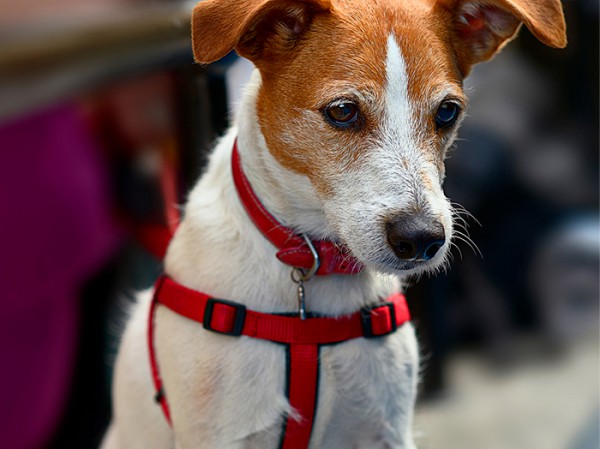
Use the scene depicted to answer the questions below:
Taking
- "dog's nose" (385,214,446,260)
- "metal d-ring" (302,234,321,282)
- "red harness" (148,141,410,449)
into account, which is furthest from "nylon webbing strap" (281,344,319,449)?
"dog's nose" (385,214,446,260)

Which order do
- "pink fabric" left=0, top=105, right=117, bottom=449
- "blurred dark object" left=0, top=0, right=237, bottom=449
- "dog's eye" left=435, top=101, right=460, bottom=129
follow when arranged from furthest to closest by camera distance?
1. "pink fabric" left=0, top=105, right=117, bottom=449
2. "blurred dark object" left=0, top=0, right=237, bottom=449
3. "dog's eye" left=435, top=101, right=460, bottom=129

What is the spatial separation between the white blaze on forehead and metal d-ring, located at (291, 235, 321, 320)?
0.23 metres

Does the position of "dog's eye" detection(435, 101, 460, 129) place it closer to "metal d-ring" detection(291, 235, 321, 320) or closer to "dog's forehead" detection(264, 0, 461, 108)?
"dog's forehead" detection(264, 0, 461, 108)

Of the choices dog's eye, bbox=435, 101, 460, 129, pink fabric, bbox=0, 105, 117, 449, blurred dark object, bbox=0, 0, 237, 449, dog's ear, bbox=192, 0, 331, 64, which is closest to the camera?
dog's ear, bbox=192, 0, 331, 64

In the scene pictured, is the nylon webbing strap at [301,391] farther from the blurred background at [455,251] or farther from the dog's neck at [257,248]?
the blurred background at [455,251]

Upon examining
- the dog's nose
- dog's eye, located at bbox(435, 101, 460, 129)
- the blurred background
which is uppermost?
dog's eye, located at bbox(435, 101, 460, 129)

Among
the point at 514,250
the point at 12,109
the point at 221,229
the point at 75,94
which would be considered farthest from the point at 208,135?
the point at 514,250

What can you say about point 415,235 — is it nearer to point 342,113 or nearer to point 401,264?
point 401,264

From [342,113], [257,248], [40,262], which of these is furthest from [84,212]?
[342,113]

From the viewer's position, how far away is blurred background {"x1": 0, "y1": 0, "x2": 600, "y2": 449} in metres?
2.58

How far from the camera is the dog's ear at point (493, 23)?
137cm

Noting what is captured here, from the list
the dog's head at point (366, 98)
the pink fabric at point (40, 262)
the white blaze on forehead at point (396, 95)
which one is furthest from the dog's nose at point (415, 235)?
the pink fabric at point (40, 262)

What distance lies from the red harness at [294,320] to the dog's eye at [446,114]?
0.84 feet

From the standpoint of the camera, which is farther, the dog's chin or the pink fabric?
the pink fabric
